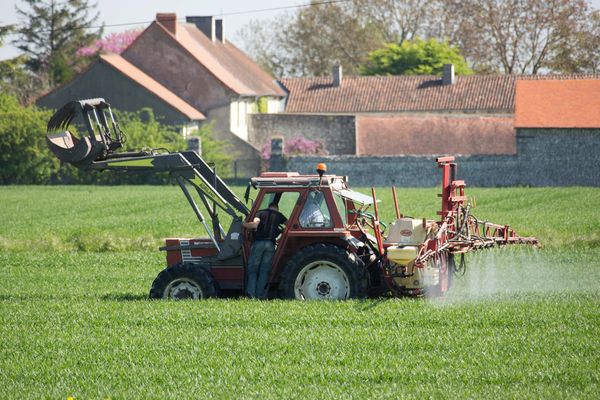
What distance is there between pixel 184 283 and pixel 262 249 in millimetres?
1260

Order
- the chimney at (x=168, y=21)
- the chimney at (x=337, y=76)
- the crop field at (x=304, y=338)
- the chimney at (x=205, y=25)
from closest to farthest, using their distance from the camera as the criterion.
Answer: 1. the crop field at (x=304, y=338)
2. the chimney at (x=168, y=21)
3. the chimney at (x=337, y=76)
4. the chimney at (x=205, y=25)

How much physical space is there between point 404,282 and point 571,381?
4.96 metres

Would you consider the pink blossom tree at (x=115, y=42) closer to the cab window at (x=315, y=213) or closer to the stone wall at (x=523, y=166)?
the stone wall at (x=523, y=166)

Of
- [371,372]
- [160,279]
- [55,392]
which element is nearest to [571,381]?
[371,372]

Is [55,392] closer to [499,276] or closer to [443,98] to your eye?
[499,276]

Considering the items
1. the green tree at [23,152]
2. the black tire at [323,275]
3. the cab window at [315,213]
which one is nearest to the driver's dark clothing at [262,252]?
the black tire at [323,275]

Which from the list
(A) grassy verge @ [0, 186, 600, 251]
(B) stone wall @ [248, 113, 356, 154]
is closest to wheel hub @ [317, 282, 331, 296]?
(A) grassy verge @ [0, 186, 600, 251]

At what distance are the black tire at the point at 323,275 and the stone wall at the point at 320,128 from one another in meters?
53.6

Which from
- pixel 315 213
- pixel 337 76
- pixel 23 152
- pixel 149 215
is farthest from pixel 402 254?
pixel 337 76

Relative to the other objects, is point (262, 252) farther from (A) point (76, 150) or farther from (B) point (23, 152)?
(B) point (23, 152)

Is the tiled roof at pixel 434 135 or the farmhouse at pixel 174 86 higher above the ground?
the farmhouse at pixel 174 86

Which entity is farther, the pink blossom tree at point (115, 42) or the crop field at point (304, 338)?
the pink blossom tree at point (115, 42)

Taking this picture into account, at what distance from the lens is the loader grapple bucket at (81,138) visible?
55.9 ft

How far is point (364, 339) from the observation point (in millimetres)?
13898
